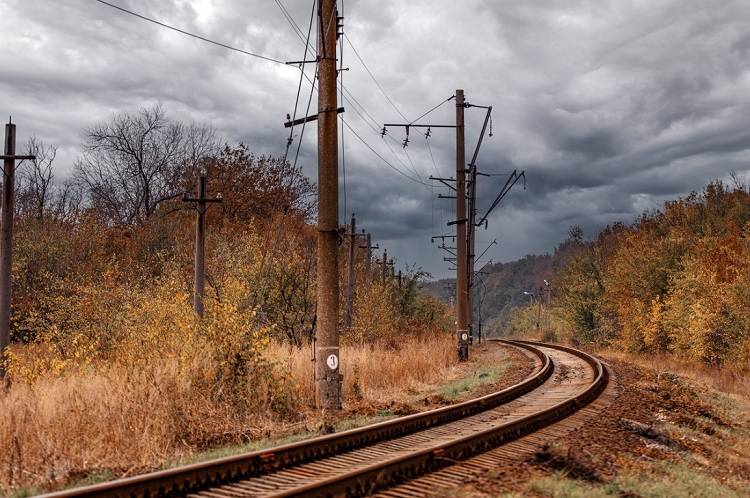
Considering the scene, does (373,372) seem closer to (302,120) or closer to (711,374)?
(302,120)

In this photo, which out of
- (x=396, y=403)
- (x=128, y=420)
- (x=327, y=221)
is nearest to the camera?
(x=128, y=420)

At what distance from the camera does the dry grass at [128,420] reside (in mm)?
7547

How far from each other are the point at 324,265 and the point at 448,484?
6058 mm

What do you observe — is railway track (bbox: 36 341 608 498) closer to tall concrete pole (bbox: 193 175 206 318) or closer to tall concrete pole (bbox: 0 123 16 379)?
tall concrete pole (bbox: 193 175 206 318)

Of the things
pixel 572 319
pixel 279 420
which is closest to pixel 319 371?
pixel 279 420

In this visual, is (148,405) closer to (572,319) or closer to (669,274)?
(669,274)

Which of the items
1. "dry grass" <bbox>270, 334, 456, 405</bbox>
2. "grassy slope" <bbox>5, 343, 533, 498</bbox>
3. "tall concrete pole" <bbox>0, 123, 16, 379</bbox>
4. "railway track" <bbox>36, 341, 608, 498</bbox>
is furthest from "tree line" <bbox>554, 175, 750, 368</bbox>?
"tall concrete pole" <bbox>0, 123, 16, 379</bbox>

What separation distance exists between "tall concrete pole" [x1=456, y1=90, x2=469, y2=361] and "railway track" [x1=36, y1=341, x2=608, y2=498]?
550 inches

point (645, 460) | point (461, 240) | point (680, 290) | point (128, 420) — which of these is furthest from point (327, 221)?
point (680, 290)

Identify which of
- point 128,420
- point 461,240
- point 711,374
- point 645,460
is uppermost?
point 461,240

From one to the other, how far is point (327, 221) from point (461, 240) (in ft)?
51.0

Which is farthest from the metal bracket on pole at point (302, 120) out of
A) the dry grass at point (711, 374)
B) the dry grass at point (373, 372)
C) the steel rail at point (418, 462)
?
the dry grass at point (711, 374)

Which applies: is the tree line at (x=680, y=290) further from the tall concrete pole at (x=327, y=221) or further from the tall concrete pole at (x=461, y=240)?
the tall concrete pole at (x=327, y=221)

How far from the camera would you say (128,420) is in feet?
29.5
